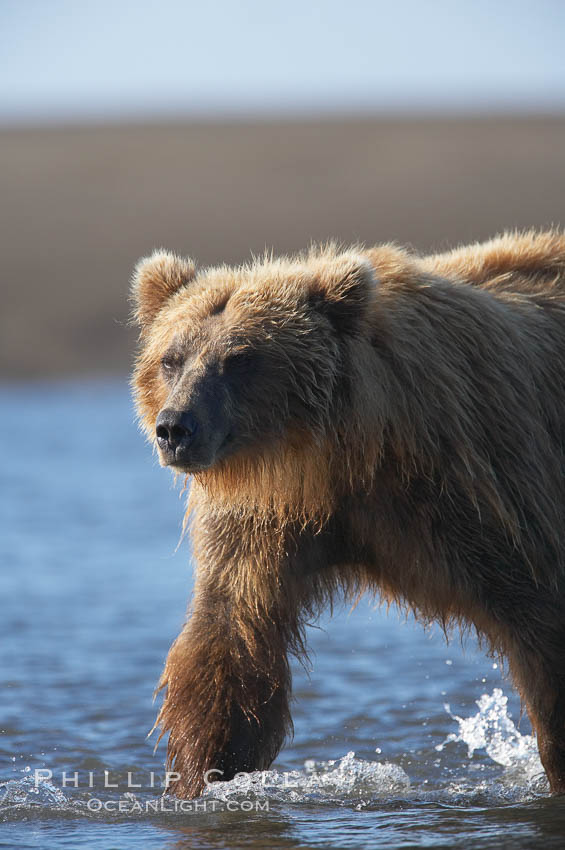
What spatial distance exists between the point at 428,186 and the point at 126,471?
85.2 ft

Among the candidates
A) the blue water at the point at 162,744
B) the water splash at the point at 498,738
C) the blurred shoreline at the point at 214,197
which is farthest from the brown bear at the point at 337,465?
the blurred shoreline at the point at 214,197

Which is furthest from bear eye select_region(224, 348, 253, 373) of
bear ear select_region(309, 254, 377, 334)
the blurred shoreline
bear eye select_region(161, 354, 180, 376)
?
the blurred shoreline

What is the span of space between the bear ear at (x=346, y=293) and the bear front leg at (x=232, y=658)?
841mm

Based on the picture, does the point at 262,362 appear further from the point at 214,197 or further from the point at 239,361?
the point at 214,197

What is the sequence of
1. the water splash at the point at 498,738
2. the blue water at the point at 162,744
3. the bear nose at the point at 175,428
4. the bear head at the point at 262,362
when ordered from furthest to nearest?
1. the water splash at the point at 498,738
2. the blue water at the point at 162,744
3. the bear head at the point at 262,362
4. the bear nose at the point at 175,428

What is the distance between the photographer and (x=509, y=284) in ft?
18.7

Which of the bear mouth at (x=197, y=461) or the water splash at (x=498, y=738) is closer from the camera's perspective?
the bear mouth at (x=197, y=461)

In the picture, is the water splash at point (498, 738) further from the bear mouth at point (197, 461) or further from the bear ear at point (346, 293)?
the bear ear at point (346, 293)

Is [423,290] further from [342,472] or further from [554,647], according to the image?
[554,647]

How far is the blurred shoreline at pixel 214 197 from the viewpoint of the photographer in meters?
29.4

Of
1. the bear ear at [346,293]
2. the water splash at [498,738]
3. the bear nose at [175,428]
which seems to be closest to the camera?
the bear nose at [175,428]

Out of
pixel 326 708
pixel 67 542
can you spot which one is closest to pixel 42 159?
pixel 67 542

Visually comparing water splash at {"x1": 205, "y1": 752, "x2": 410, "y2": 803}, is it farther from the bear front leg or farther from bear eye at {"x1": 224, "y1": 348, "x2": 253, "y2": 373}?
bear eye at {"x1": 224, "y1": 348, "x2": 253, "y2": 373}

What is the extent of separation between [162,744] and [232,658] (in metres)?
1.64
